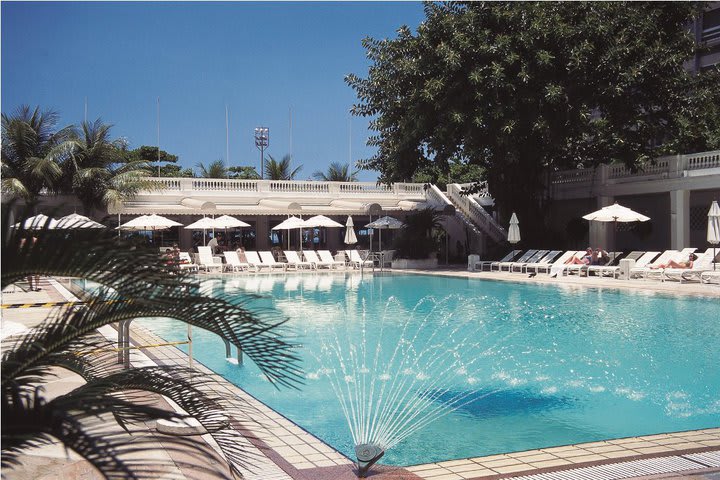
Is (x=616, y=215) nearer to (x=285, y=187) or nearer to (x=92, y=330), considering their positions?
(x=285, y=187)

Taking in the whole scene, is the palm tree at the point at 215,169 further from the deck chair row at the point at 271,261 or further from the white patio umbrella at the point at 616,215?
the white patio umbrella at the point at 616,215

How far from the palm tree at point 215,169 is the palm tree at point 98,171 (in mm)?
8914

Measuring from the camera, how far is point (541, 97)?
81.5 ft

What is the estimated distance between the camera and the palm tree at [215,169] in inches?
1583

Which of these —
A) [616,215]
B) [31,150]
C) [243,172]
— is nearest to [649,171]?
[616,215]

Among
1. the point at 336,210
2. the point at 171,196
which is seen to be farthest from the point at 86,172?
the point at 336,210

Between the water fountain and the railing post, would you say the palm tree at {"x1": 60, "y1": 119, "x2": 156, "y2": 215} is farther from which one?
the water fountain

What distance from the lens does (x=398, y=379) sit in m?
9.00

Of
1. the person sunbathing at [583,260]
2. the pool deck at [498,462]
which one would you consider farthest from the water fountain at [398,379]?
the person sunbathing at [583,260]

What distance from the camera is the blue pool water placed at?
6.84 metres

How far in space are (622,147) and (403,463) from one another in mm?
23275

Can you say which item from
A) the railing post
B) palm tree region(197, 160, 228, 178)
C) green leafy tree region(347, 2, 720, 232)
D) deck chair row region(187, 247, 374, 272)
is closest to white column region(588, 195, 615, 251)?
the railing post

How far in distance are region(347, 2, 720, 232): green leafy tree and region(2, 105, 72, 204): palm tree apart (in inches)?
535

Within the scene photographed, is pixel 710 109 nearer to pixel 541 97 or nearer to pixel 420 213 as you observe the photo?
pixel 541 97
